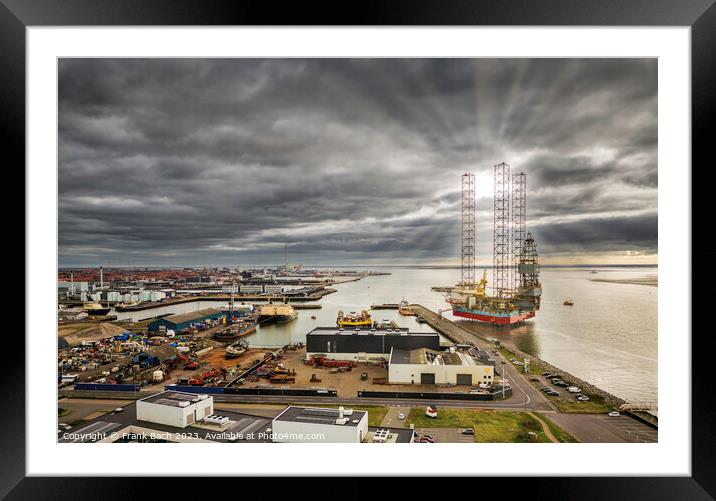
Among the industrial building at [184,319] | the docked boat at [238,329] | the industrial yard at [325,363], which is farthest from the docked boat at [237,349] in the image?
the industrial building at [184,319]

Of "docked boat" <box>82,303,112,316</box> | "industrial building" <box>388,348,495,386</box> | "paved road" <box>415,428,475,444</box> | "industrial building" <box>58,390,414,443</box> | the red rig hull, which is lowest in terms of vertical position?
"paved road" <box>415,428,475,444</box>

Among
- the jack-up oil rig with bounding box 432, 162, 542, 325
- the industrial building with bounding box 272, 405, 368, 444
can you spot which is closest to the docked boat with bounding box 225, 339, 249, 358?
the industrial building with bounding box 272, 405, 368, 444

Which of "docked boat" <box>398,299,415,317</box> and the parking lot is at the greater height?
"docked boat" <box>398,299,415,317</box>

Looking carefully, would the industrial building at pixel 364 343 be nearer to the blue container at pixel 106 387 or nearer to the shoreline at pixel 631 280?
the blue container at pixel 106 387

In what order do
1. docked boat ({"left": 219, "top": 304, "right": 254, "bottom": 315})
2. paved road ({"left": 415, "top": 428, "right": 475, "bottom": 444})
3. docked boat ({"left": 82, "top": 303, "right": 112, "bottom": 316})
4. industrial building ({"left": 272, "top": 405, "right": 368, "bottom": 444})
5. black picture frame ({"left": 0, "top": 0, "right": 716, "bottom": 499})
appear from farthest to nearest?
docked boat ({"left": 219, "top": 304, "right": 254, "bottom": 315}) → docked boat ({"left": 82, "top": 303, "right": 112, "bottom": 316}) → paved road ({"left": 415, "top": 428, "right": 475, "bottom": 444}) → industrial building ({"left": 272, "top": 405, "right": 368, "bottom": 444}) → black picture frame ({"left": 0, "top": 0, "right": 716, "bottom": 499})

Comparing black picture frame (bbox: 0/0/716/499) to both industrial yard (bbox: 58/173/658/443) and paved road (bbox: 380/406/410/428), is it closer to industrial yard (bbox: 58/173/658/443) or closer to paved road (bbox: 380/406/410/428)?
industrial yard (bbox: 58/173/658/443)

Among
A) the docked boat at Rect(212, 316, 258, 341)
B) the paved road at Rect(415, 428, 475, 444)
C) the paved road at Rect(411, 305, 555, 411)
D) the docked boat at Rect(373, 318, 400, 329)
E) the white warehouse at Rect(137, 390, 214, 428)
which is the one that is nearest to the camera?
the white warehouse at Rect(137, 390, 214, 428)
